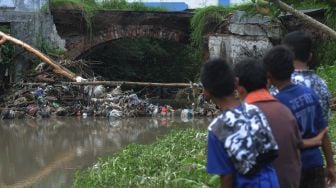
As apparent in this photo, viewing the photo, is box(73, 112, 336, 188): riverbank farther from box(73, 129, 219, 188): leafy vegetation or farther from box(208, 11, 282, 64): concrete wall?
box(208, 11, 282, 64): concrete wall

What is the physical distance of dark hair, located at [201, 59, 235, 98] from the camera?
2787mm

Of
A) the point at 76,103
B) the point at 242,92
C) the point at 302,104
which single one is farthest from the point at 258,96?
the point at 76,103

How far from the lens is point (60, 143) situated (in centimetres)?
1216

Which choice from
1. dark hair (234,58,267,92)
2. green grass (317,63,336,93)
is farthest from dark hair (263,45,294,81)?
green grass (317,63,336,93)

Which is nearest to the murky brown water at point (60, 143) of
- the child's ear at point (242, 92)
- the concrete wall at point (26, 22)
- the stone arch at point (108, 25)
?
the concrete wall at point (26, 22)

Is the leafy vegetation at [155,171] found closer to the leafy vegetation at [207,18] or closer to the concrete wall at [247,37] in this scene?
the concrete wall at [247,37]

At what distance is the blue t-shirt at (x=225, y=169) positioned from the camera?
267 centimetres

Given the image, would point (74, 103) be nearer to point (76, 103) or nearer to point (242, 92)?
point (76, 103)

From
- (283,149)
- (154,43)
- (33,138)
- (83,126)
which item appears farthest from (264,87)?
(154,43)

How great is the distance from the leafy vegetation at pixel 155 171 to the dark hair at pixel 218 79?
2.04 meters

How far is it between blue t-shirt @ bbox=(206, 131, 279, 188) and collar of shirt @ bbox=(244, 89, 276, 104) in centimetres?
38

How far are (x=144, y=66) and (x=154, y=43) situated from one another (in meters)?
1.29

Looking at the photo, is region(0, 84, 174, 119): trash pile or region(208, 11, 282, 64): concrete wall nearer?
region(0, 84, 174, 119): trash pile

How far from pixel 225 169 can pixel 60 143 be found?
9.82m
